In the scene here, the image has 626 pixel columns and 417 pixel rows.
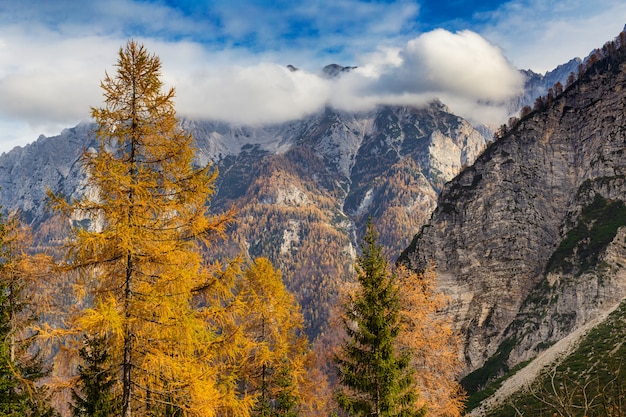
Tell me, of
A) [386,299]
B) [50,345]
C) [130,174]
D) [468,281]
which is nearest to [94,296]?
[50,345]

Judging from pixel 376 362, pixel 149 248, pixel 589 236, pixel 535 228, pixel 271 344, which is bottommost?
pixel 271 344

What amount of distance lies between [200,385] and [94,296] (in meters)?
3.82

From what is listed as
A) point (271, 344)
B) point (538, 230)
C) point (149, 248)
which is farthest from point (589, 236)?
point (149, 248)

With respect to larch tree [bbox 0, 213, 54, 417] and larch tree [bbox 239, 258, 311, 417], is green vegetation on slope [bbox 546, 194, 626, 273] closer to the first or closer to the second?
larch tree [bbox 239, 258, 311, 417]

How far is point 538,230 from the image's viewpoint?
78.2m

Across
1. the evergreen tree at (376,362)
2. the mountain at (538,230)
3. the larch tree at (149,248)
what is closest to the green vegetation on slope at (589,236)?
the mountain at (538,230)

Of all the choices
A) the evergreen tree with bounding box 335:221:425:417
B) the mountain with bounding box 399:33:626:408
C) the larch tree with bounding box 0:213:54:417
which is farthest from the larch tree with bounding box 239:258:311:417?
the mountain with bounding box 399:33:626:408

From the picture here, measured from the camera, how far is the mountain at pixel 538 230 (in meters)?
61.7

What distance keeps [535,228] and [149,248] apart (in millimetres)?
80170

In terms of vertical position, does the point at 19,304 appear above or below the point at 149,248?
below

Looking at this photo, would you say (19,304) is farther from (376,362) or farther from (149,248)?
(376,362)

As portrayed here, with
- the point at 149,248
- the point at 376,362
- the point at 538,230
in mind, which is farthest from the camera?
the point at 538,230

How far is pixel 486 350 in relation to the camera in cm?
6925

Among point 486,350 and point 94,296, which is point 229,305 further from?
point 486,350
